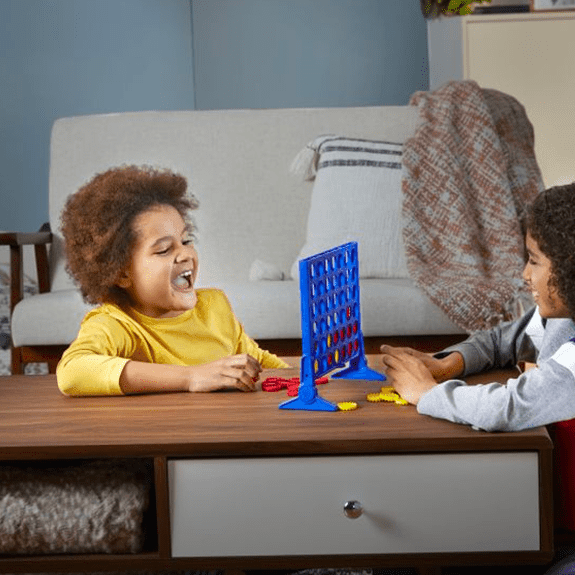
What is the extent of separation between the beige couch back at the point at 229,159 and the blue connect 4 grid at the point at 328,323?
4.61ft

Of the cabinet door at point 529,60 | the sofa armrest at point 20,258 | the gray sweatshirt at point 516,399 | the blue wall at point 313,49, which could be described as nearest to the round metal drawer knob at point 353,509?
the gray sweatshirt at point 516,399

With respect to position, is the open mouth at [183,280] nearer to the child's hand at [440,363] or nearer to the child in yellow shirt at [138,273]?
the child in yellow shirt at [138,273]

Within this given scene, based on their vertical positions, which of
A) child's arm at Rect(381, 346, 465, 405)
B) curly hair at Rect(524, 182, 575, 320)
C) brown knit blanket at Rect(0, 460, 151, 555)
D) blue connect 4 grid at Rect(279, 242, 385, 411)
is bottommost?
brown knit blanket at Rect(0, 460, 151, 555)

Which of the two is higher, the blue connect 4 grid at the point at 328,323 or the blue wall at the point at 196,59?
the blue wall at the point at 196,59

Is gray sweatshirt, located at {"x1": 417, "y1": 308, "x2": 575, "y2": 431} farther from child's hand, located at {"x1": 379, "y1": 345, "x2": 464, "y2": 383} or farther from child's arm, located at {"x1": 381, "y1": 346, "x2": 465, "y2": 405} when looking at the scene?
child's hand, located at {"x1": 379, "y1": 345, "x2": 464, "y2": 383}

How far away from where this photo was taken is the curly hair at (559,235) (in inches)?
47.6

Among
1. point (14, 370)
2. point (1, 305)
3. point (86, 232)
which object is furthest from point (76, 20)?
point (86, 232)

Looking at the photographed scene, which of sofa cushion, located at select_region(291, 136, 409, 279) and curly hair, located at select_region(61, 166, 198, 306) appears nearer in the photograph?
curly hair, located at select_region(61, 166, 198, 306)

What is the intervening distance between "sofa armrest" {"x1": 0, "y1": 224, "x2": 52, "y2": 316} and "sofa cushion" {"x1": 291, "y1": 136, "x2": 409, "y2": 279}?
70 cm

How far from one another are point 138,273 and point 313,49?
2714mm

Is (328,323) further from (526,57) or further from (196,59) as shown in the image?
(196,59)

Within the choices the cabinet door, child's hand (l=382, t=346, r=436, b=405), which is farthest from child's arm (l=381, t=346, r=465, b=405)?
the cabinet door

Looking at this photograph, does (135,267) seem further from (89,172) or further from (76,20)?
(76,20)

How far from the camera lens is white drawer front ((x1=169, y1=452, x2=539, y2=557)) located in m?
1.06
